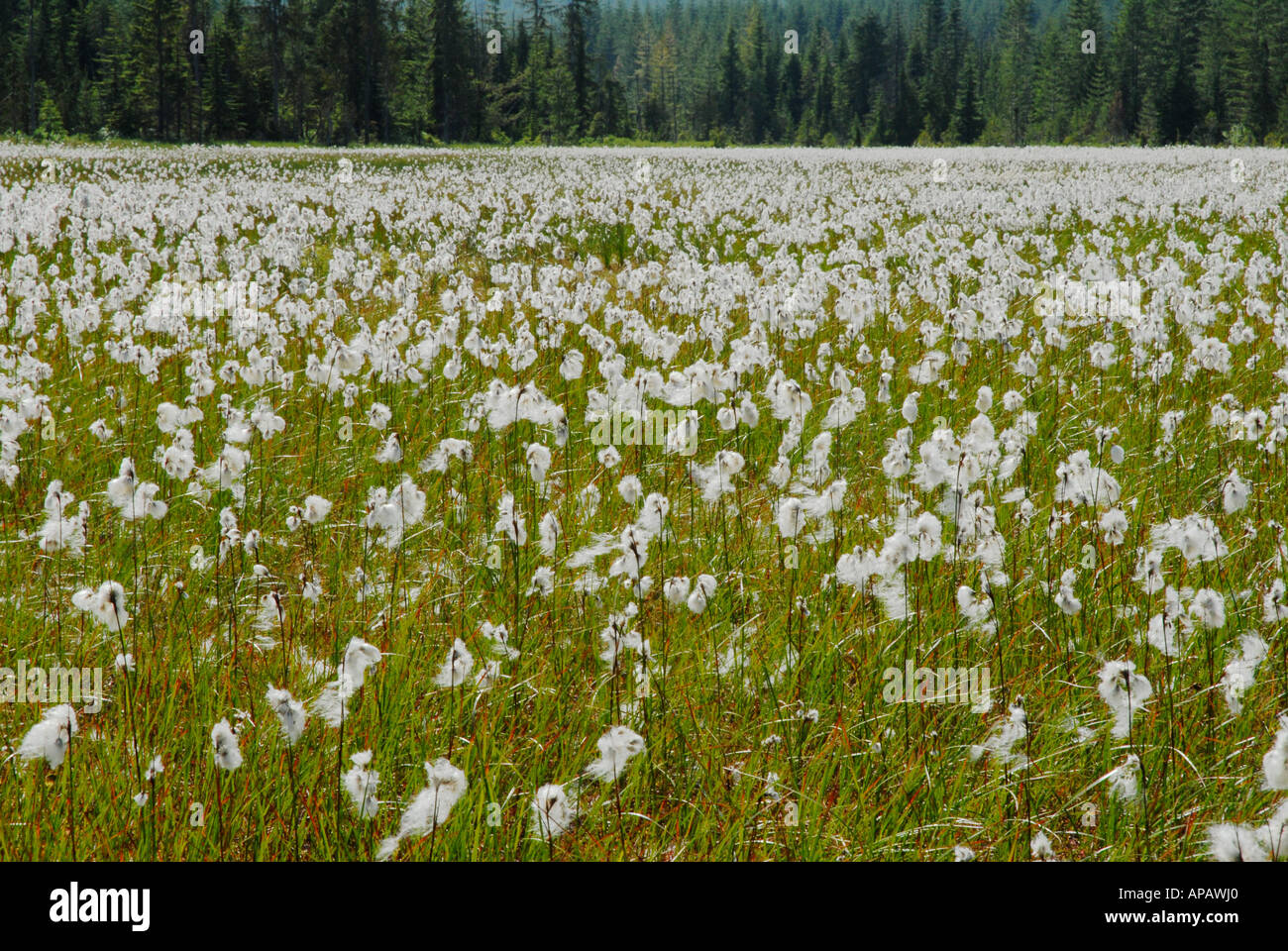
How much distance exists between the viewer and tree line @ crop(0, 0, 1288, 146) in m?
57.5

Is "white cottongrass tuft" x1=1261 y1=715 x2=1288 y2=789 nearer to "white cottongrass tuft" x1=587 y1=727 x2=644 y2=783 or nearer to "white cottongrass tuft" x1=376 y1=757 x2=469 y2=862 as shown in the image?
"white cottongrass tuft" x1=587 y1=727 x2=644 y2=783

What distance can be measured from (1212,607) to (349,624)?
2.50m

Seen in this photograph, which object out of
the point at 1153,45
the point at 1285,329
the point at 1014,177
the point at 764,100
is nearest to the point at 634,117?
the point at 764,100

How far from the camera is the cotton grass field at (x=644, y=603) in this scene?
2230 millimetres

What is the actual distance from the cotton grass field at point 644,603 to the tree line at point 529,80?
45.3m

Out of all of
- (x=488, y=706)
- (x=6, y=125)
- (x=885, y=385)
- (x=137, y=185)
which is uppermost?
(x=6, y=125)

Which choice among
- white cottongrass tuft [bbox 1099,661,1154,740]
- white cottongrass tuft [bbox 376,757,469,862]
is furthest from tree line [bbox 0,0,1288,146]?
white cottongrass tuft [bbox 1099,661,1154,740]

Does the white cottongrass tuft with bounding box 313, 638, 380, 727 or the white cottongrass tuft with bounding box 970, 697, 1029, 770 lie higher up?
the white cottongrass tuft with bounding box 313, 638, 380, 727

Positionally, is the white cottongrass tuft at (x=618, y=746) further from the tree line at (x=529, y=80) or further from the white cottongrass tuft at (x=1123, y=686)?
Answer: the tree line at (x=529, y=80)

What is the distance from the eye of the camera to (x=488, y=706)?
A: 2529 millimetres

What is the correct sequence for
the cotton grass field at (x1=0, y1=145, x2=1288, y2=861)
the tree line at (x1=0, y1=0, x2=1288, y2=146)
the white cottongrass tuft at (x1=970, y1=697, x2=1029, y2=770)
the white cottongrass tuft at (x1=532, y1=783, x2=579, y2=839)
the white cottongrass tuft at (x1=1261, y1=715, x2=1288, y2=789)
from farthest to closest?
the tree line at (x1=0, y1=0, x2=1288, y2=146) → the white cottongrass tuft at (x1=970, y1=697, x2=1029, y2=770) → the cotton grass field at (x1=0, y1=145, x2=1288, y2=861) → the white cottongrass tuft at (x1=532, y1=783, x2=579, y2=839) → the white cottongrass tuft at (x1=1261, y1=715, x2=1288, y2=789)

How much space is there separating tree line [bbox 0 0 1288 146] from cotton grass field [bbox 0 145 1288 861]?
4532 centimetres

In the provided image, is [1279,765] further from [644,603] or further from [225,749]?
[225,749]

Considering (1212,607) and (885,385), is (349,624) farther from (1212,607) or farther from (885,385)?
(885,385)
